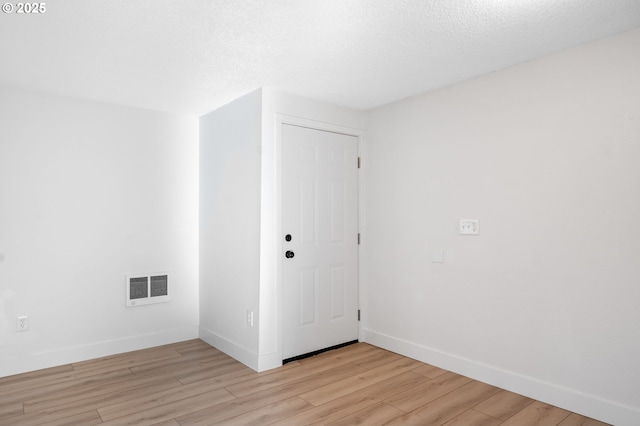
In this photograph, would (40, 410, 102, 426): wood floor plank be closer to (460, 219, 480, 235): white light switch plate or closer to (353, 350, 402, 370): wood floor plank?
(353, 350, 402, 370): wood floor plank

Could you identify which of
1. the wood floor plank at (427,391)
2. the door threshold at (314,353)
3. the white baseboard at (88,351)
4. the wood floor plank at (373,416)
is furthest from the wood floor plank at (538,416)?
the white baseboard at (88,351)

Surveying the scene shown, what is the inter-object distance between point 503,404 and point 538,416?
0.23 meters

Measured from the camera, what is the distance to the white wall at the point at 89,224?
3402mm

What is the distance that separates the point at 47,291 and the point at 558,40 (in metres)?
4.47

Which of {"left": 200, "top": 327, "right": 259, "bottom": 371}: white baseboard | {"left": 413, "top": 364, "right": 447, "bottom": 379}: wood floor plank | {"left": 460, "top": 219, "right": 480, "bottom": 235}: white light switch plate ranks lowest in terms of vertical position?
Result: {"left": 413, "top": 364, "right": 447, "bottom": 379}: wood floor plank

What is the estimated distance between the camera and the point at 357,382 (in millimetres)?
3162

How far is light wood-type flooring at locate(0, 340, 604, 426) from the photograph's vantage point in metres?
2.57

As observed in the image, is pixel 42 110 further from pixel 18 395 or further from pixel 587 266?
pixel 587 266

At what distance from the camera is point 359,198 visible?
4.20 meters

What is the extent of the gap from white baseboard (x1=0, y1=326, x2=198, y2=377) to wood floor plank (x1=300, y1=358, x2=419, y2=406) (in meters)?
1.90

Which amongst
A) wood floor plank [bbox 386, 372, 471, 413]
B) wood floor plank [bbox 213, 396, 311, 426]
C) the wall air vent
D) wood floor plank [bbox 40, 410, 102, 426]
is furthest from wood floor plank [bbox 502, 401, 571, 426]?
the wall air vent

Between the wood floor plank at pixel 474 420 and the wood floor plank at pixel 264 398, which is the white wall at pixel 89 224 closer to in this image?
the wood floor plank at pixel 264 398

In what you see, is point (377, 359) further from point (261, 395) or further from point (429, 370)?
point (261, 395)

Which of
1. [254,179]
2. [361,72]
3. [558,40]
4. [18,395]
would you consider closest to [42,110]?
[254,179]
